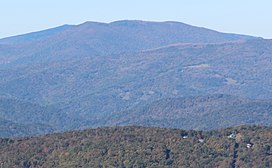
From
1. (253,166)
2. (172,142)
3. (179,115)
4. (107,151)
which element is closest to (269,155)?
(253,166)

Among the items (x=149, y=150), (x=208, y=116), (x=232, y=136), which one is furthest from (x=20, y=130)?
(x=149, y=150)

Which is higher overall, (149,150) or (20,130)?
(149,150)

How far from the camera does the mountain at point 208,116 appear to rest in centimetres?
17090

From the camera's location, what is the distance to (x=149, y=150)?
77.5m

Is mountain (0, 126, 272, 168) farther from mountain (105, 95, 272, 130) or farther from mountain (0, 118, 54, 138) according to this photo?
mountain (105, 95, 272, 130)

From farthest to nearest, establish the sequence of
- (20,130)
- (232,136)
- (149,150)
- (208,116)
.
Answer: (208,116), (20,130), (232,136), (149,150)

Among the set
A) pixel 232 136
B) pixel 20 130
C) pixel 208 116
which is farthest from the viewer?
pixel 208 116

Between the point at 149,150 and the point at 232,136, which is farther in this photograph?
the point at 232,136

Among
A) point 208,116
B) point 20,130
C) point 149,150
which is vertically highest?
point 149,150

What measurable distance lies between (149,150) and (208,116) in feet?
344

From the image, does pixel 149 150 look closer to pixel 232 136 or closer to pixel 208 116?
pixel 232 136

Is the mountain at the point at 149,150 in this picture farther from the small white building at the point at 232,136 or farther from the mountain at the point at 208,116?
the mountain at the point at 208,116

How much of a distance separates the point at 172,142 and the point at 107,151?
18.9ft

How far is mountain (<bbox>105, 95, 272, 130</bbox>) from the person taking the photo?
170900 mm
